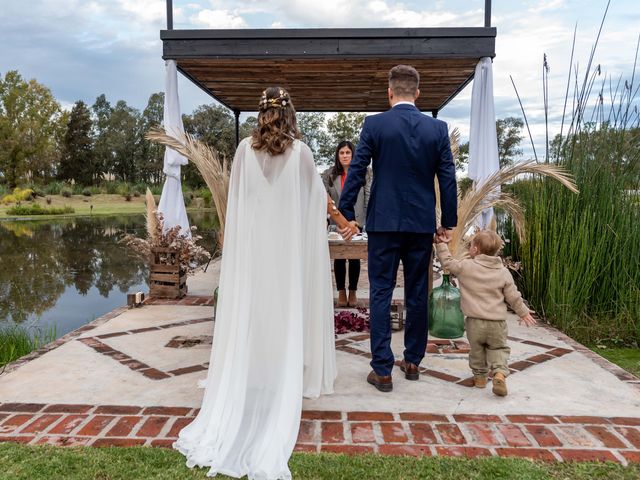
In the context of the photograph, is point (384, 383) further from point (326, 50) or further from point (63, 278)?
point (63, 278)

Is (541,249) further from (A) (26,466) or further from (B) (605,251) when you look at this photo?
(A) (26,466)

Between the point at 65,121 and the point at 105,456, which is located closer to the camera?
the point at 105,456

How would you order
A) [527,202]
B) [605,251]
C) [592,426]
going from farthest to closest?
[527,202] < [605,251] < [592,426]

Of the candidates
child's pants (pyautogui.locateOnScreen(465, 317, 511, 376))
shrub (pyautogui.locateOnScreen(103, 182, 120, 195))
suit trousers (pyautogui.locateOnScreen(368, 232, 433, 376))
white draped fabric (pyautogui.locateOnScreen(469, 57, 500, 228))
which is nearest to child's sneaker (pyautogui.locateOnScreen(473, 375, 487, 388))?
child's pants (pyautogui.locateOnScreen(465, 317, 511, 376))

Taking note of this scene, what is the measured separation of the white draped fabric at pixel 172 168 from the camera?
6.68 m

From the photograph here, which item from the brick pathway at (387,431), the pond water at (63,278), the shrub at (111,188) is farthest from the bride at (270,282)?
the shrub at (111,188)

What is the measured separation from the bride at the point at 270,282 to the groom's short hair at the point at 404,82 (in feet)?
2.52

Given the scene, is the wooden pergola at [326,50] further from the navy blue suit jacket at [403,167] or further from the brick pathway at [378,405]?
the brick pathway at [378,405]

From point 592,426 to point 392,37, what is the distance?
Answer: 515 centimetres

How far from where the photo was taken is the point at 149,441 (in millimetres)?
2643

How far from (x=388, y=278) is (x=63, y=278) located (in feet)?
26.8

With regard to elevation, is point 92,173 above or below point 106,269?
above

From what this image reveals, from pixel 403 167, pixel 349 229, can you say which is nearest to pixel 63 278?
pixel 349 229

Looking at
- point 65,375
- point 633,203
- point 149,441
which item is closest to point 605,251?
point 633,203
